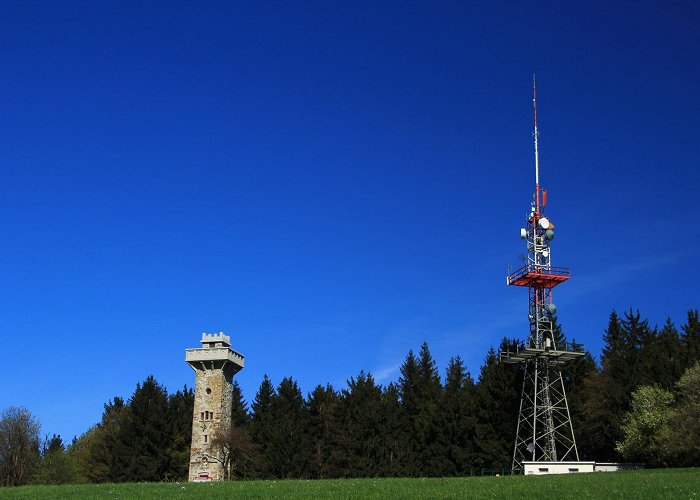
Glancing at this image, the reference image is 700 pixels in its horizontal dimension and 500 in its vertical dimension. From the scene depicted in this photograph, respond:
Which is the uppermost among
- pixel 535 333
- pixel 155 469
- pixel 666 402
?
pixel 535 333

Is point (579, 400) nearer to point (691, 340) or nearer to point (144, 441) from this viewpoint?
point (691, 340)

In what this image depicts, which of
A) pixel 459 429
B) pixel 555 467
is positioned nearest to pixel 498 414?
pixel 459 429

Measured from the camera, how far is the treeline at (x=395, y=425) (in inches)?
3140

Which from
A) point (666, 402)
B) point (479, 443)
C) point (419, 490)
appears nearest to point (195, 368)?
point (479, 443)

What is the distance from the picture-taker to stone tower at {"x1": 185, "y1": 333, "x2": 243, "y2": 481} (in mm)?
85312

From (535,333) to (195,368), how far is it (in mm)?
40096

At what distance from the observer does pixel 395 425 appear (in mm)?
89375

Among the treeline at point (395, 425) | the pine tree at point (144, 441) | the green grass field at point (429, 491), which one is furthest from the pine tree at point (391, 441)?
the green grass field at point (429, 491)

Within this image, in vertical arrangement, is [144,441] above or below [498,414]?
below

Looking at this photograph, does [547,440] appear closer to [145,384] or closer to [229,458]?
[229,458]

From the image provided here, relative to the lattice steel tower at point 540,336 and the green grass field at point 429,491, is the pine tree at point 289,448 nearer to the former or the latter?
the lattice steel tower at point 540,336

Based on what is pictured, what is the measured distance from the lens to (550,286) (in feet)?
238

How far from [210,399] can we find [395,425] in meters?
21.7

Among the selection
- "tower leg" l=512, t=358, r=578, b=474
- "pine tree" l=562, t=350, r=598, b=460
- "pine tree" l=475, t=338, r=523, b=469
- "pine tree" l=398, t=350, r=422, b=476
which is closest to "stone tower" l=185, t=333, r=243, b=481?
"pine tree" l=398, t=350, r=422, b=476
